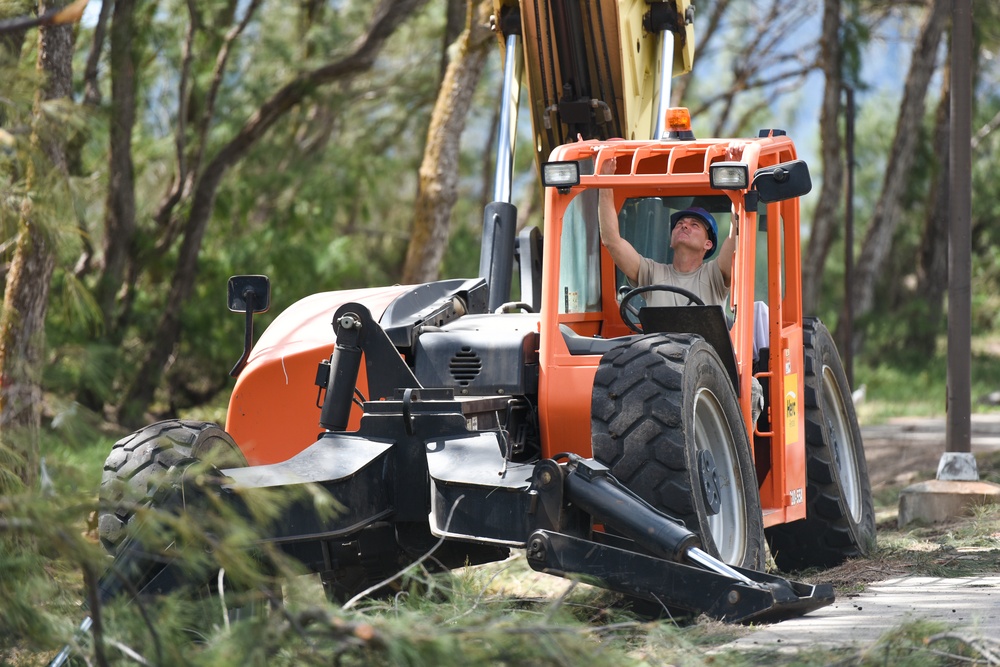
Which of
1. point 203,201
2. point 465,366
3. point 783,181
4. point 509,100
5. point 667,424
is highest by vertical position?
point 509,100

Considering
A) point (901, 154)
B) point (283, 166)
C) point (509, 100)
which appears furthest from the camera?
point (901, 154)

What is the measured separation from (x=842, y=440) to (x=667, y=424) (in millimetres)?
3078

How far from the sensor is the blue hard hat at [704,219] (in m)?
6.67

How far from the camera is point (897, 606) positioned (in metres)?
5.43

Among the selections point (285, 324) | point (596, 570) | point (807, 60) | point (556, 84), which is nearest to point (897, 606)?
point (596, 570)

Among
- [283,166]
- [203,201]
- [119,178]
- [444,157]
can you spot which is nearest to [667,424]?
[444,157]

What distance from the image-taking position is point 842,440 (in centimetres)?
786

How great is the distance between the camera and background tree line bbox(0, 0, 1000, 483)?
28.0ft

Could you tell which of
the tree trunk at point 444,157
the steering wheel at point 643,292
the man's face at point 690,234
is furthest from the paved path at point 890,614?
the tree trunk at point 444,157

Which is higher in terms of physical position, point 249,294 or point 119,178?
point 119,178

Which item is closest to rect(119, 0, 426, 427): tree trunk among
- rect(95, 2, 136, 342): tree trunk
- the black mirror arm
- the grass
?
rect(95, 2, 136, 342): tree trunk

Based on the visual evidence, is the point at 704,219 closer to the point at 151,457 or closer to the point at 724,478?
the point at 724,478

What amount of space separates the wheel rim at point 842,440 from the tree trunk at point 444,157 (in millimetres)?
5697

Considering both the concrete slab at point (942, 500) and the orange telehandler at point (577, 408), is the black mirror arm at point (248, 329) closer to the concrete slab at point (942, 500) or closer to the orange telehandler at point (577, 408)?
the orange telehandler at point (577, 408)
